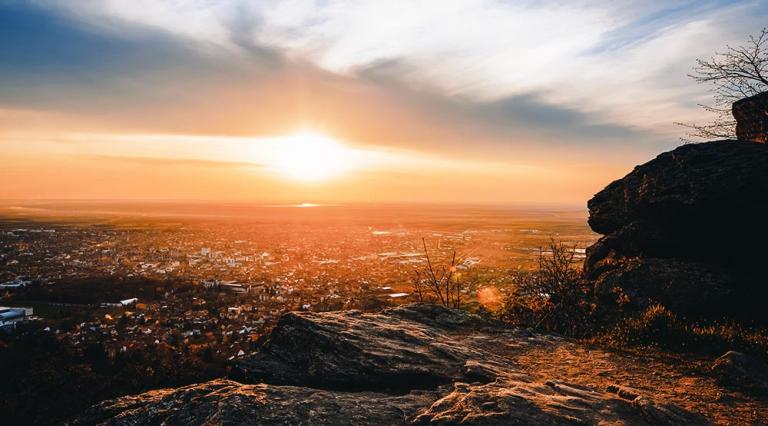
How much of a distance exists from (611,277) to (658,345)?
417cm

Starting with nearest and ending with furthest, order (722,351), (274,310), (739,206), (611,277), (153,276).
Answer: (722,351) < (739,206) < (611,277) < (274,310) < (153,276)

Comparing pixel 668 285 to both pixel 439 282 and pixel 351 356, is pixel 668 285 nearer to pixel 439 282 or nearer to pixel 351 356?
pixel 439 282

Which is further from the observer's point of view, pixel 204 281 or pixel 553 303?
pixel 204 281

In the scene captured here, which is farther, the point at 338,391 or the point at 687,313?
the point at 687,313

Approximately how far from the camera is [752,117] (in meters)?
13.9

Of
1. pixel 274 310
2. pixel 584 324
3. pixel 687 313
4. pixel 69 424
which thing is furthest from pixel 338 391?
pixel 274 310

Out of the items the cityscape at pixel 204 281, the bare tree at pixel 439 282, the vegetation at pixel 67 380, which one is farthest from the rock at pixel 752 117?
the vegetation at pixel 67 380

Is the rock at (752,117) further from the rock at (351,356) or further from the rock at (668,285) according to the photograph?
the rock at (351,356)

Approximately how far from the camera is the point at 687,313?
11.4 metres

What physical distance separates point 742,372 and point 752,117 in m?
11.6

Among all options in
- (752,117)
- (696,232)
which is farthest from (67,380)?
(752,117)

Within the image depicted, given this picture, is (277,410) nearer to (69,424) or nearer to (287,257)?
(69,424)

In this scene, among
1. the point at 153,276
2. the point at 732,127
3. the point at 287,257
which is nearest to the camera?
the point at 732,127

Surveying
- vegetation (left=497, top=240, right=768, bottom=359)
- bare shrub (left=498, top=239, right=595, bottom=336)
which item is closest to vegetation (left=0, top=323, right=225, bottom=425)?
bare shrub (left=498, top=239, right=595, bottom=336)
